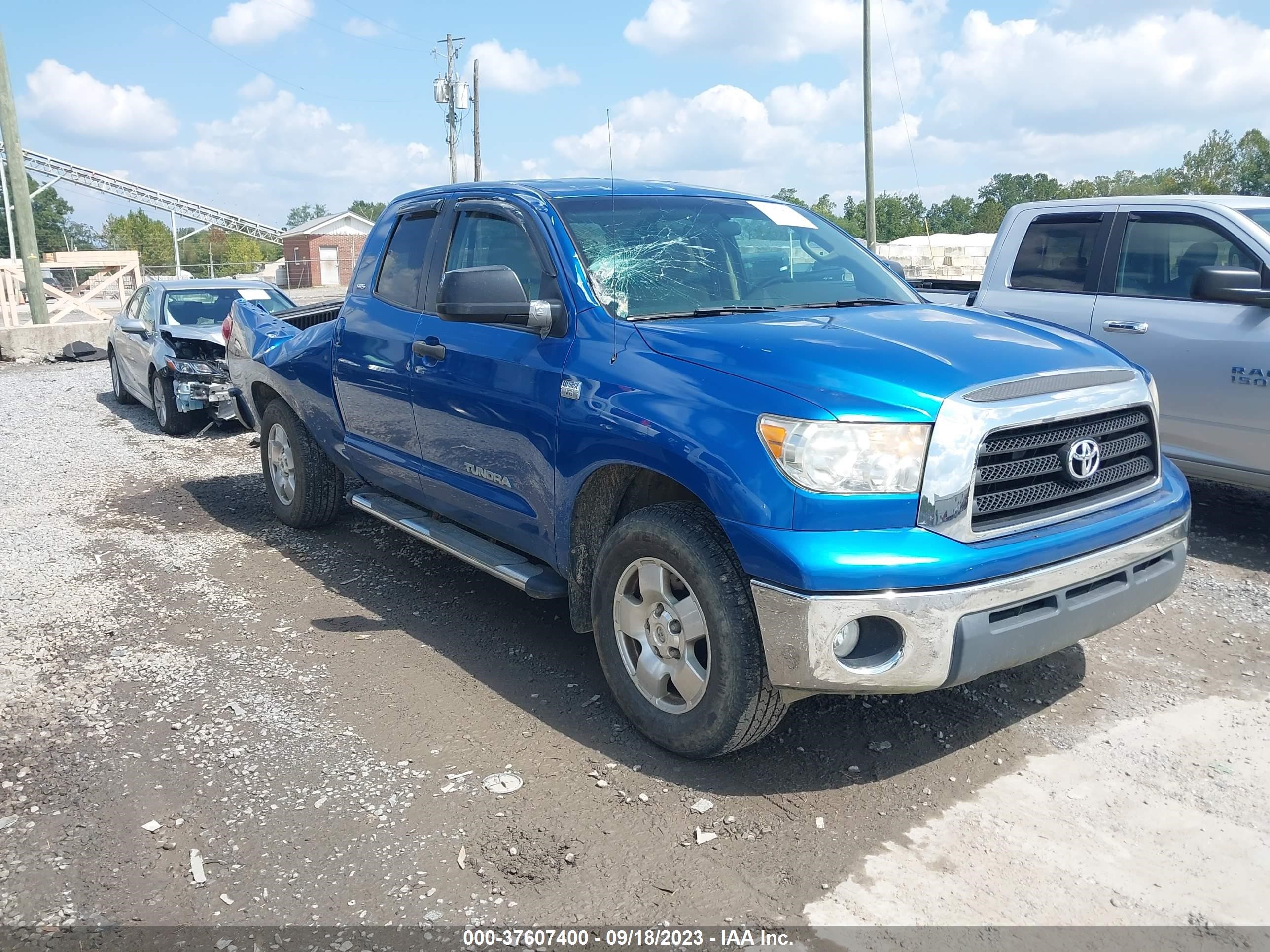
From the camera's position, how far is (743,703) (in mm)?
3350

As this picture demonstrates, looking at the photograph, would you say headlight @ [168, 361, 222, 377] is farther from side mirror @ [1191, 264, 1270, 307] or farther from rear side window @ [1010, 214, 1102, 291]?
side mirror @ [1191, 264, 1270, 307]

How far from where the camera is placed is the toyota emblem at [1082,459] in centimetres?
342

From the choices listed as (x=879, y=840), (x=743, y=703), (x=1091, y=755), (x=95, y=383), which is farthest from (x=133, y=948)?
(x=95, y=383)

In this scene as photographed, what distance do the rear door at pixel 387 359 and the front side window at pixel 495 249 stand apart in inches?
10.8

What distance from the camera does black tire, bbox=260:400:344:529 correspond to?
21.1 feet

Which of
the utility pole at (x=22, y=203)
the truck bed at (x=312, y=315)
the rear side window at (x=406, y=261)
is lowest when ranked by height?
the truck bed at (x=312, y=315)

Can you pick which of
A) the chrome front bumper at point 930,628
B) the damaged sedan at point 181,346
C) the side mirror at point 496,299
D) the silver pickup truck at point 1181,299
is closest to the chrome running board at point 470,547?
the side mirror at point 496,299

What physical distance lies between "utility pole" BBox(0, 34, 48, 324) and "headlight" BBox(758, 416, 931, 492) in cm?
1962

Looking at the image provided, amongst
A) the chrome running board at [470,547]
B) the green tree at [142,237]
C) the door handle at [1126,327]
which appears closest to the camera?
the chrome running board at [470,547]

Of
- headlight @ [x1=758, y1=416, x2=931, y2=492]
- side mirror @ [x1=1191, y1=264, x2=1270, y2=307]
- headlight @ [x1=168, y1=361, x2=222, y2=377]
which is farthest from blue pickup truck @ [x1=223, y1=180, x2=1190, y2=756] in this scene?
headlight @ [x1=168, y1=361, x2=222, y2=377]

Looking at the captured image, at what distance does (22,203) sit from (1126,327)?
20150 mm

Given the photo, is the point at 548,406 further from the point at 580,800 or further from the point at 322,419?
the point at 322,419

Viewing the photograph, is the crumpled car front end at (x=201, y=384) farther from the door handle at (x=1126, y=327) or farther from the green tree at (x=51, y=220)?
the green tree at (x=51, y=220)

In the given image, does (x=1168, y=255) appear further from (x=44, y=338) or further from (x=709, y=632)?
(x=44, y=338)
